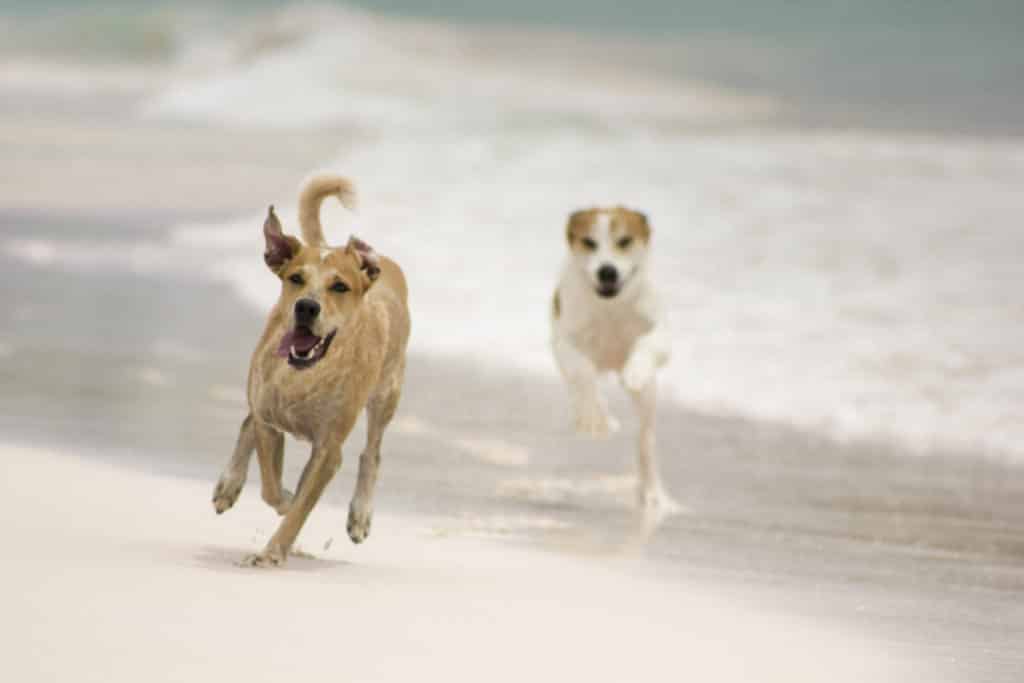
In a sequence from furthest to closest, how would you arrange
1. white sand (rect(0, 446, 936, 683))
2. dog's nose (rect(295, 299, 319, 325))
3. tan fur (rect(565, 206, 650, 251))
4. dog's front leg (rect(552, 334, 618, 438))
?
tan fur (rect(565, 206, 650, 251)), dog's front leg (rect(552, 334, 618, 438)), dog's nose (rect(295, 299, 319, 325)), white sand (rect(0, 446, 936, 683))

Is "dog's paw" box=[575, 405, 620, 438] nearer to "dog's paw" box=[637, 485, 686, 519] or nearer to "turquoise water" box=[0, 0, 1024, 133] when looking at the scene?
"dog's paw" box=[637, 485, 686, 519]

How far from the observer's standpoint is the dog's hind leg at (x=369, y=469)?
6742 mm

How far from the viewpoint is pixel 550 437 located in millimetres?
10555

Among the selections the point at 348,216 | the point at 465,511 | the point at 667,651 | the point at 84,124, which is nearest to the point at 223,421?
the point at 465,511

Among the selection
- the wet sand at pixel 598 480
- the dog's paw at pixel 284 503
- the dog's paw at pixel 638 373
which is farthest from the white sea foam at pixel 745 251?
the dog's paw at pixel 284 503

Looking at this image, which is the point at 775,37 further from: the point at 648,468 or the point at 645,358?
the point at 648,468

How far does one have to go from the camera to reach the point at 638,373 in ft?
31.1

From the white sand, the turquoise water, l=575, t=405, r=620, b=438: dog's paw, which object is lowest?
the white sand

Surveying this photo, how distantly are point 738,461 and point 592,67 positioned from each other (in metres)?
68.8

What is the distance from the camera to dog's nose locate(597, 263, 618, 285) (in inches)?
373

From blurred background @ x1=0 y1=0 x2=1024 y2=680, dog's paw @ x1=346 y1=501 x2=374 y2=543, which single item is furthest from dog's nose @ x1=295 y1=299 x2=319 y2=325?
blurred background @ x1=0 y1=0 x2=1024 y2=680

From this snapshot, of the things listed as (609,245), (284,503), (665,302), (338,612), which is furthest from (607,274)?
(665,302)

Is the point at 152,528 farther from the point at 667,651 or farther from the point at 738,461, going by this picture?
the point at 738,461

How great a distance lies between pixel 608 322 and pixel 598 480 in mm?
685
